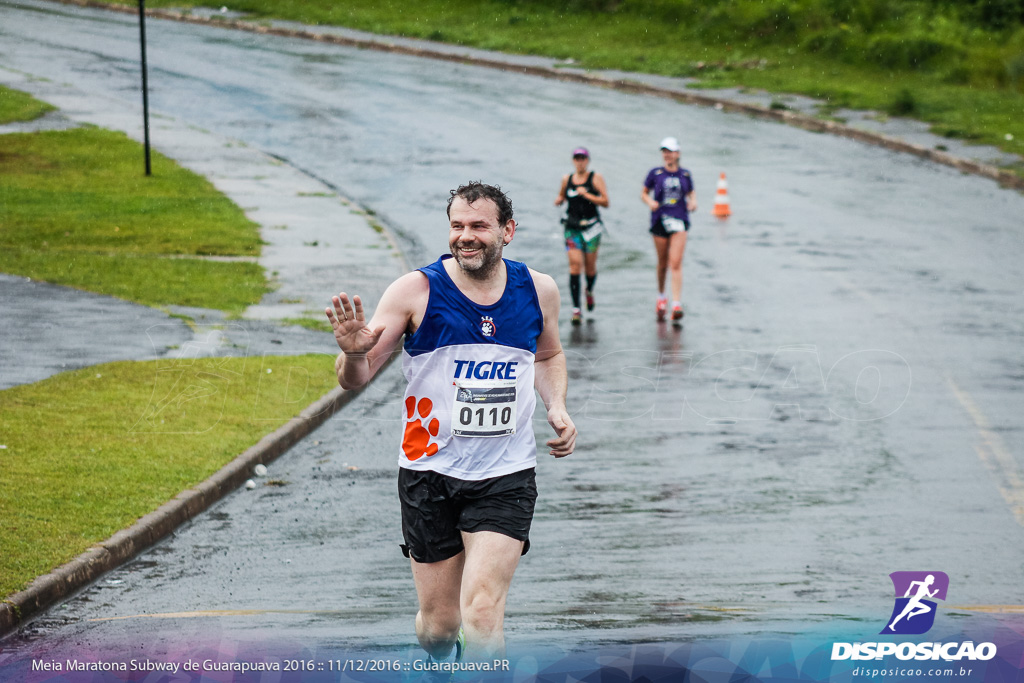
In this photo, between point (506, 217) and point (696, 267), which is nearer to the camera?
point (506, 217)

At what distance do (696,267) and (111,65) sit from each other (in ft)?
79.8

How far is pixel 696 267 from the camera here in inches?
774

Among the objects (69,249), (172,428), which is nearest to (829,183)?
(69,249)

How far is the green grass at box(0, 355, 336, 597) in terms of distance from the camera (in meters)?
8.69

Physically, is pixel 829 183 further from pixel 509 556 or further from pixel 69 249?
pixel 509 556

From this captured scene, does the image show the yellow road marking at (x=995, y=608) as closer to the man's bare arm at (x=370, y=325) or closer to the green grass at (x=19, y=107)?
the man's bare arm at (x=370, y=325)

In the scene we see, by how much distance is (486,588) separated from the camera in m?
5.71

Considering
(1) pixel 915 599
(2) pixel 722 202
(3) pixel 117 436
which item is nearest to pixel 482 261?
(1) pixel 915 599

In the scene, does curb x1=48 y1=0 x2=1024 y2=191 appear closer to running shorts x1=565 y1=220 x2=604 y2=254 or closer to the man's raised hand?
running shorts x1=565 y1=220 x2=604 y2=254

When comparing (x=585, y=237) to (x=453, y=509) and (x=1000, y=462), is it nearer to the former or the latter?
(x=1000, y=462)

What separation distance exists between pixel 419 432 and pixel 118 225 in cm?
1711

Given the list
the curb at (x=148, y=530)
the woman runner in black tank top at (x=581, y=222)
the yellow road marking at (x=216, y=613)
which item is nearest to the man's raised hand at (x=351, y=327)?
the yellow road marking at (x=216, y=613)

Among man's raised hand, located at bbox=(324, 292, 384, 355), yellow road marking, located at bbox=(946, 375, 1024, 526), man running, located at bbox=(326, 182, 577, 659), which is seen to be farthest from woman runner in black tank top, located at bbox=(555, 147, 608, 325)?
man's raised hand, located at bbox=(324, 292, 384, 355)

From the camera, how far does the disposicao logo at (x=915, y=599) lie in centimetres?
751
